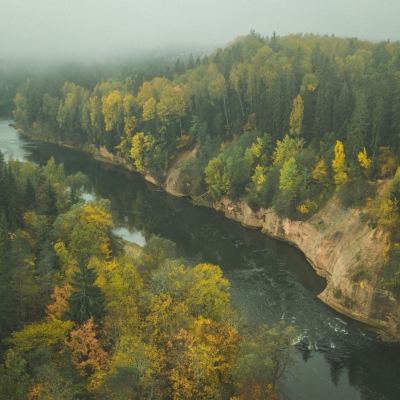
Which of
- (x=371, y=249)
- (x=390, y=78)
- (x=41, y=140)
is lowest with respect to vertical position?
(x=41, y=140)

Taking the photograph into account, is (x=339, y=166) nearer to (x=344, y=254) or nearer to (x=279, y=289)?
(x=344, y=254)

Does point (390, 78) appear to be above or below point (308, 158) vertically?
above

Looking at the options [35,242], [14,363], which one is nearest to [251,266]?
[35,242]

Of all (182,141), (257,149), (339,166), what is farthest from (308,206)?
(182,141)

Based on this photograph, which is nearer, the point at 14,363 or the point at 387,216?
the point at 14,363

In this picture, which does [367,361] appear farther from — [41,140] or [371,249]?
[41,140]

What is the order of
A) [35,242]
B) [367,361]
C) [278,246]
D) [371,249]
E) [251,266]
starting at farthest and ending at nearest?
[278,246] < [251,266] < [371,249] < [35,242] < [367,361]

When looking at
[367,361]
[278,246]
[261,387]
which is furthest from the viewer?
[278,246]

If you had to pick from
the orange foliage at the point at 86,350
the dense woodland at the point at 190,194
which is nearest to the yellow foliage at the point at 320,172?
the dense woodland at the point at 190,194

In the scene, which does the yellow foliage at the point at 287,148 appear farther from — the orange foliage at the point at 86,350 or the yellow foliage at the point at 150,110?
the orange foliage at the point at 86,350
